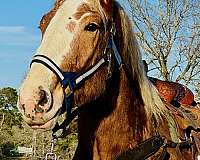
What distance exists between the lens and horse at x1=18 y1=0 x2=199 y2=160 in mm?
3408

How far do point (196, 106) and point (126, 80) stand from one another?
5.38ft

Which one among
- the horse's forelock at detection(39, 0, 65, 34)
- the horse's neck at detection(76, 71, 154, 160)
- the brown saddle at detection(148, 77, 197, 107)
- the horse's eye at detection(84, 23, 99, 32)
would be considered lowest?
the horse's neck at detection(76, 71, 154, 160)

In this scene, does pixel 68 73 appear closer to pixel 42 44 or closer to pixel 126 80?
pixel 42 44

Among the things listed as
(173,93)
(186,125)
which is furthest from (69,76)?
(173,93)

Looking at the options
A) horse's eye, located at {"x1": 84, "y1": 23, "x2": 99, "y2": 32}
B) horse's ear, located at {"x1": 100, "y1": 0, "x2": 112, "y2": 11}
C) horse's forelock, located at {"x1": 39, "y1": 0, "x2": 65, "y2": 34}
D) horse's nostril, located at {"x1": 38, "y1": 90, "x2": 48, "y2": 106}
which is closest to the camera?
horse's nostril, located at {"x1": 38, "y1": 90, "x2": 48, "y2": 106}

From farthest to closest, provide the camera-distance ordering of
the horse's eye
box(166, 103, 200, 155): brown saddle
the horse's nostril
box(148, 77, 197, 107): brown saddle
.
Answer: box(148, 77, 197, 107): brown saddle → box(166, 103, 200, 155): brown saddle → the horse's eye → the horse's nostril

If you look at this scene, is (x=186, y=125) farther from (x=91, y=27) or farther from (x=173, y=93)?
(x=91, y=27)

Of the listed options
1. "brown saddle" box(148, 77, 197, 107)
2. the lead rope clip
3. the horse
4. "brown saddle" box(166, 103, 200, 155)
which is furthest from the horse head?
"brown saddle" box(148, 77, 197, 107)

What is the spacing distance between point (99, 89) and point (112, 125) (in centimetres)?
44

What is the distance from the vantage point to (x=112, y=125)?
13.4 ft

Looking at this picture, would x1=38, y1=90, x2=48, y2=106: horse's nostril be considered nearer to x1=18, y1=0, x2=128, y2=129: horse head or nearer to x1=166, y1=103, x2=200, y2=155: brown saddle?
x1=18, y1=0, x2=128, y2=129: horse head

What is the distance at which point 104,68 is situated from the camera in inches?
152

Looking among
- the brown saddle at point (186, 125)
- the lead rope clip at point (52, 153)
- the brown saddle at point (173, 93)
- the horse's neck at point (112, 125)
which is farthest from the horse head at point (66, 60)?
the brown saddle at point (173, 93)

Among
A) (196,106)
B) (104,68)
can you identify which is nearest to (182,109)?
(196,106)
